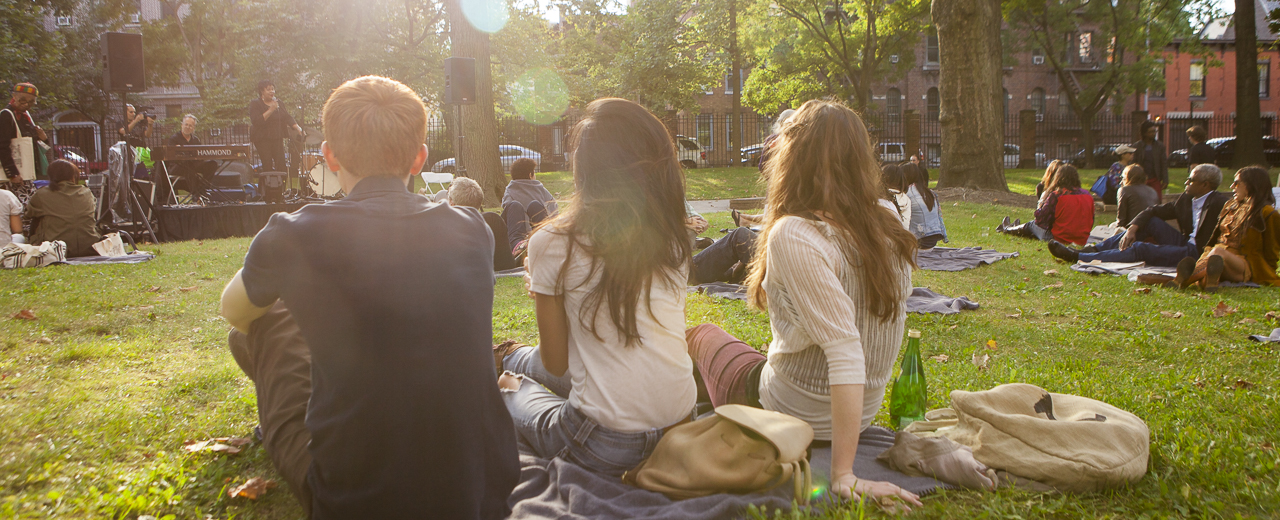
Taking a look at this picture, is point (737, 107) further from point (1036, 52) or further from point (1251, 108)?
point (1036, 52)

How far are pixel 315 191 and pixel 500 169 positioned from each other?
12.0ft

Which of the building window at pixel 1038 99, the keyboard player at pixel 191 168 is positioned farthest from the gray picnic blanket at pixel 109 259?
the building window at pixel 1038 99

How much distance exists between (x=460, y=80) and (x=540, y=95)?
25907mm

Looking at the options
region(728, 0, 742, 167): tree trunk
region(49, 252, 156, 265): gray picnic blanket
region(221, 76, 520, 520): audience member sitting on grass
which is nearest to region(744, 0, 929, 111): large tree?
region(728, 0, 742, 167): tree trunk

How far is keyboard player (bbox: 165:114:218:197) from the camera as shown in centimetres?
1363

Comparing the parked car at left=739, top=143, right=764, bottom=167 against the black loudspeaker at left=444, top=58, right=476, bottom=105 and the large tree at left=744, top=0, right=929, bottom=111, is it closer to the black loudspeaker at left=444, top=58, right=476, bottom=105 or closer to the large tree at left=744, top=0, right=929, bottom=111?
the large tree at left=744, top=0, right=929, bottom=111

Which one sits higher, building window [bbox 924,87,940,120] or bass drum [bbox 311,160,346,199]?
building window [bbox 924,87,940,120]

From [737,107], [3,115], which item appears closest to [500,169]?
[3,115]

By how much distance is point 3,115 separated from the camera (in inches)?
365

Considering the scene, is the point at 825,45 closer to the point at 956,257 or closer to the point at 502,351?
the point at 956,257

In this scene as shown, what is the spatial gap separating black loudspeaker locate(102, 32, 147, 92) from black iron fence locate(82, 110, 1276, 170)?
38.0ft

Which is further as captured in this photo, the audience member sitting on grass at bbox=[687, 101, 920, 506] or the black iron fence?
the black iron fence

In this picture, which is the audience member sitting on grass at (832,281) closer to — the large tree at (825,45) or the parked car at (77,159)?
the parked car at (77,159)

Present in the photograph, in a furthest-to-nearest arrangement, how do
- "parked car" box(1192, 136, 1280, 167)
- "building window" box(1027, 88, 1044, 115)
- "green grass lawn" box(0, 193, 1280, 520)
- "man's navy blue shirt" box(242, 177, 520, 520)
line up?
"building window" box(1027, 88, 1044, 115) → "parked car" box(1192, 136, 1280, 167) → "green grass lawn" box(0, 193, 1280, 520) → "man's navy blue shirt" box(242, 177, 520, 520)
